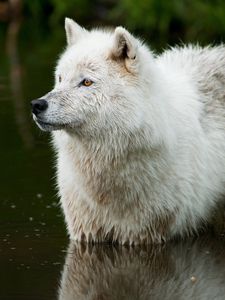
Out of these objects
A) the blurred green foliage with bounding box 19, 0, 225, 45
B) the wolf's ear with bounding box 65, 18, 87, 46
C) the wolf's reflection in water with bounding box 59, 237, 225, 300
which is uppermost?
the blurred green foliage with bounding box 19, 0, 225, 45

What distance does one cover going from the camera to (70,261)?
9578mm

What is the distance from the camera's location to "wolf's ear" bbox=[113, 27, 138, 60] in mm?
9398

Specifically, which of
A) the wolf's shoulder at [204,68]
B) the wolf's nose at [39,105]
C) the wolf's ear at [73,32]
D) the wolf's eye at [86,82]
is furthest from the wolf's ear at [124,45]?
the wolf's shoulder at [204,68]

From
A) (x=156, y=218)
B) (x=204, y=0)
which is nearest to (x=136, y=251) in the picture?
(x=156, y=218)

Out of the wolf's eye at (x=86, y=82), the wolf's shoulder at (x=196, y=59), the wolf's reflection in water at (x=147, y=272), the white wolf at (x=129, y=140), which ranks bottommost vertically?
the wolf's reflection in water at (x=147, y=272)

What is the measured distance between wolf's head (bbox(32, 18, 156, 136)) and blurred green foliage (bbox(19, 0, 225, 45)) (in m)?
14.9

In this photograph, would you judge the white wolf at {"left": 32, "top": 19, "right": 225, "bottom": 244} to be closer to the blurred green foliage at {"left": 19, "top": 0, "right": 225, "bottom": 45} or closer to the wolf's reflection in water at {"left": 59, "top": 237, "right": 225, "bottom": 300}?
the wolf's reflection in water at {"left": 59, "top": 237, "right": 225, "bottom": 300}

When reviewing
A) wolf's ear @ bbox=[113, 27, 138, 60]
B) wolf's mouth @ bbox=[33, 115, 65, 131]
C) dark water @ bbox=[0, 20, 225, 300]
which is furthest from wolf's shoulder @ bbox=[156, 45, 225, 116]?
wolf's mouth @ bbox=[33, 115, 65, 131]

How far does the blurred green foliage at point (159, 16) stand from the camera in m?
25.3

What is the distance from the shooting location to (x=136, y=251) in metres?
9.86

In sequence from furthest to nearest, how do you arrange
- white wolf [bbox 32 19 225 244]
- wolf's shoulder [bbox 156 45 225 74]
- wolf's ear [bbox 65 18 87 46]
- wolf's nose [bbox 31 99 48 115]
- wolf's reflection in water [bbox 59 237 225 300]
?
wolf's shoulder [bbox 156 45 225 74]
wolf's ear [bbox 65 18 87 46]
white wolf [bbox 32 19 225 244]
wolf's nose [bbox 31 99 48 115]
wolf's reflection in water [bbox 59 237 225 300]

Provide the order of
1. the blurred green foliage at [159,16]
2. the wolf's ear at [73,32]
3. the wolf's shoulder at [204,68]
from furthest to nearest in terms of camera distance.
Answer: the blurred green foliage at [159,16], the wolf's shoulder at [204,68], the wolf's ear at [73,32]

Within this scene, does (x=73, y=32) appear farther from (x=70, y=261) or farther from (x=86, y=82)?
(x=70, y=261)

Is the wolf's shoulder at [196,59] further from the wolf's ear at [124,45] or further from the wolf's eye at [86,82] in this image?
the wolf's eye at [86,82]
